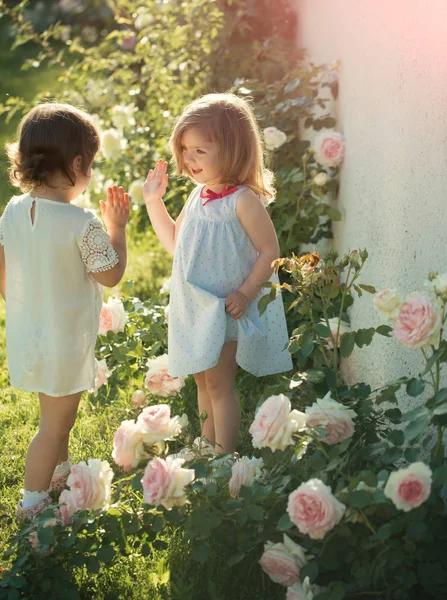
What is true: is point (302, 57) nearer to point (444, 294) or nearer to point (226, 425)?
point (226, 425)

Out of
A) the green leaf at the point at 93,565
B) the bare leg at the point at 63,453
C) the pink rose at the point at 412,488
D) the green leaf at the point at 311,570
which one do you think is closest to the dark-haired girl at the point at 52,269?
the bare leg at the point at 63,453

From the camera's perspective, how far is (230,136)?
105 inches

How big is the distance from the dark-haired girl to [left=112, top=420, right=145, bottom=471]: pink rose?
1.64ft

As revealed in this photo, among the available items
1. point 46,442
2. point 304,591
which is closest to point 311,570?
point 304,591

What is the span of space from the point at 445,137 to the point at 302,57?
8.08 ft

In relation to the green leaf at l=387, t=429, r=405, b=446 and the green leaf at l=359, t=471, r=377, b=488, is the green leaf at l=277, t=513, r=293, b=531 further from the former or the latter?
the green leaf at l=387, t=429, r=405, b=446

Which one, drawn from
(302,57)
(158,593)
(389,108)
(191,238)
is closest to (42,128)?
(191,238)

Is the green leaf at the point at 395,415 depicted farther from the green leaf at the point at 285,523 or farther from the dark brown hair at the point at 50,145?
the dark brown hair at the point at 50,145

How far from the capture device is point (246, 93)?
4.13 meters

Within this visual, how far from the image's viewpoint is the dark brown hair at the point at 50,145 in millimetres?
2533

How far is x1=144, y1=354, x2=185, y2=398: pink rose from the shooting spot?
3.18m

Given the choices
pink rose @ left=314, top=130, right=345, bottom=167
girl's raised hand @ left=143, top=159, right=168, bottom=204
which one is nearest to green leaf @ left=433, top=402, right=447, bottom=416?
girl's raised hand @ left=143, top=159, right=168, bottom=204

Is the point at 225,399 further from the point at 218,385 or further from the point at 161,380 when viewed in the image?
the point at 161,380

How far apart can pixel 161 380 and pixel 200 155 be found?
918mm
